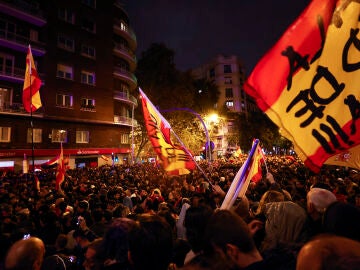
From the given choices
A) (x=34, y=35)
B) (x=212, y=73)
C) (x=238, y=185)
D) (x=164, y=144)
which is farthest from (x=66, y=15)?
(x=212, y=73)

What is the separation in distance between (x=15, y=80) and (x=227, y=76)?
2462 inches

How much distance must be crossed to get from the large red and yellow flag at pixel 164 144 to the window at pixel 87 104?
24110mm

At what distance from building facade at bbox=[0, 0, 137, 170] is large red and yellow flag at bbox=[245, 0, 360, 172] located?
2052cm

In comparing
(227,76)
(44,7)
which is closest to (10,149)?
(44,7)

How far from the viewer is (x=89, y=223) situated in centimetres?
595

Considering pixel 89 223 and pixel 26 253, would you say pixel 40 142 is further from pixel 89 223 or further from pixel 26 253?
pixel 26 253

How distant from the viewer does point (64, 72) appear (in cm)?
2800

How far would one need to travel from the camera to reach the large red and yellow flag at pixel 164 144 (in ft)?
23.0

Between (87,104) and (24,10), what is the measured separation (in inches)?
417

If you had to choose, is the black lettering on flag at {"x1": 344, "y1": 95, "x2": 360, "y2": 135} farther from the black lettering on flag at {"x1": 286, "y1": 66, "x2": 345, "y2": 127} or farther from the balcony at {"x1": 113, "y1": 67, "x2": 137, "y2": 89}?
the balcony at {"x1": 113, "y1": 67, "x2": 137, "y2": 89}

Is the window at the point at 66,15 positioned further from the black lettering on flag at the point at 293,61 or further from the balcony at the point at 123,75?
the black lettering on flag at the point at 293,61

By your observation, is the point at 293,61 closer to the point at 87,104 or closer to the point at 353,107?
the point at 353,107

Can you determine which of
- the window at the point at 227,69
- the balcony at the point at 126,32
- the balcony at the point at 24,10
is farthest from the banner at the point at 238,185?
the window at the point at 227,69

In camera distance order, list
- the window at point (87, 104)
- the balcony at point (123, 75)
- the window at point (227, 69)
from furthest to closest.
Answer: the window at point (227, 69)
the balcony at point (123, 75)
the window at point (87, 104)
